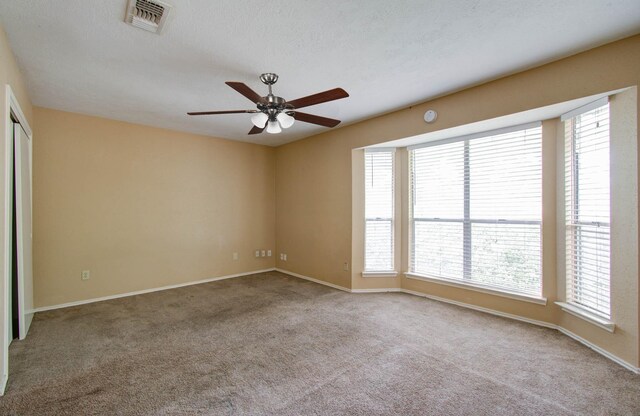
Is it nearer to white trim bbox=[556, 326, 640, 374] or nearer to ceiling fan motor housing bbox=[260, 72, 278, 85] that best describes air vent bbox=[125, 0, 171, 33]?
ceiling fan motor housing bbox=[260, 72, 278, 85]

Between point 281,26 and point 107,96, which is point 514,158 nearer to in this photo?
point 281,26

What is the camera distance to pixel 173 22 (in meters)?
2.06

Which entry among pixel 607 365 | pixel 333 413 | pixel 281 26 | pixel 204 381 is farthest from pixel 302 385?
pixel 281 26

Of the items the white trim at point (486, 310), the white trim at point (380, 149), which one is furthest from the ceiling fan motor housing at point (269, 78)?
the white trim at point (486, 310)

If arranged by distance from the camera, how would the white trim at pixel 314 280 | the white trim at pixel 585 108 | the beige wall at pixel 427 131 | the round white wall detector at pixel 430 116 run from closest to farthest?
the beige wall at pixel 427 131, the white trim at pixel 585 108, the round white wall detector at pixel 430 116, the white trim at pixel 314 280

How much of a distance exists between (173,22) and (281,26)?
764 millimetres

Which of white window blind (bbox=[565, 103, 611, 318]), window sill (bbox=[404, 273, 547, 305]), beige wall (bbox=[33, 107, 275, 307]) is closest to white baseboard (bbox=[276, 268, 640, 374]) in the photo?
window sill (bbox=[404, 273, 547, 305])

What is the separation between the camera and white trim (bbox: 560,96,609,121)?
8.31 feet

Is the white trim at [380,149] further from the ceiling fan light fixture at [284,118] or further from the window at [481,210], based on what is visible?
the ceiling fan light fixture at [284,118]

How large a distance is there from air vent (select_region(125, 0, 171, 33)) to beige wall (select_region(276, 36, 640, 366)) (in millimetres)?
2960

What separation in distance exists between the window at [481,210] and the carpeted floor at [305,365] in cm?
59

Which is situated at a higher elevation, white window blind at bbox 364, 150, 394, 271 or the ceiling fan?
the ceiling fan

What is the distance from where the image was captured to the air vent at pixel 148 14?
1877mm

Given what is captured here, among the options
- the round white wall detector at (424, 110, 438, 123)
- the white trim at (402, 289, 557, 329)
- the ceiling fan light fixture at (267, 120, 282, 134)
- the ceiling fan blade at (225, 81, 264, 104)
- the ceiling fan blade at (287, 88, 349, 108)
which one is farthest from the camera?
the round white wall detector at (424, 110, 438, 123)
